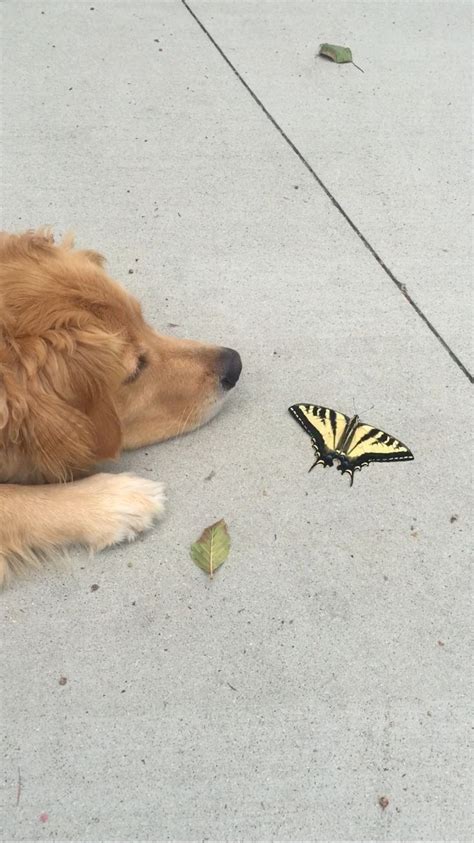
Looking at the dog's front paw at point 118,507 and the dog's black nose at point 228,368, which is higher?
the dog's black nose at point 228,368

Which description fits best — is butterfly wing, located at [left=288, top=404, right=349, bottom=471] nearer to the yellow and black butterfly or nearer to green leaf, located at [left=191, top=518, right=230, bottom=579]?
the yellow and black butterfly

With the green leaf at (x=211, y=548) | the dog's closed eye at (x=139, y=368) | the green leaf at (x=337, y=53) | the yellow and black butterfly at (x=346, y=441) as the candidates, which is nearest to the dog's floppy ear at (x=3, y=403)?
the dog's closed eye at (x=139, y=368)

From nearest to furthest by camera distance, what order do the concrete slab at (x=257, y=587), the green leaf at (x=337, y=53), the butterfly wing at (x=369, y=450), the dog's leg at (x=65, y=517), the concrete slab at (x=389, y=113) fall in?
the concrete slab at (x=257, y=587) → the dog's leg at (x=65, y=517) → the butterfly wing at (x=369, y=450) → the concrete slab at (x=389, y=113) → the green leaf at (x=337, y=53)

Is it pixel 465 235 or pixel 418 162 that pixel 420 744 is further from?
pixel 418 162

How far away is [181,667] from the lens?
2.29 meters

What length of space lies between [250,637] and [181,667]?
0.26 metres

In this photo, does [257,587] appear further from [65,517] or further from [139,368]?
[139,368]

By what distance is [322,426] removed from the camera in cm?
297

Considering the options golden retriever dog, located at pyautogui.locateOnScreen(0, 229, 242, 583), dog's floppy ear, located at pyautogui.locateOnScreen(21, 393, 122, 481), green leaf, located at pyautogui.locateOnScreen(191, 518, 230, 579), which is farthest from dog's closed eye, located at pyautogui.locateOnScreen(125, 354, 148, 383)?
green leaf, located at pyautogui.locateOnScreen(191, 518, 230, 579)

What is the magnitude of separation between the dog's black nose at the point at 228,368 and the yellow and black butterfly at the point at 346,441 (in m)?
0.34

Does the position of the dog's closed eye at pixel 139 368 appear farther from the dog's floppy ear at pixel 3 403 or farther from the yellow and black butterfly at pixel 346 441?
the yellow and black butterfly at pixel 346 441

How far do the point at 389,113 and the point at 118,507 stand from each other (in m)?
3.51

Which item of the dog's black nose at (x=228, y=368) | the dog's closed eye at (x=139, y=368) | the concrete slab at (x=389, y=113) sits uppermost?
the concrete slab at (x=389, y=113)

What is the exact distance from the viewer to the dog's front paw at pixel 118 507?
2521 mm
